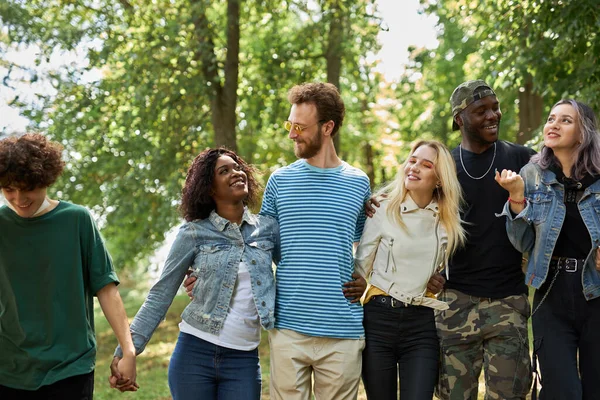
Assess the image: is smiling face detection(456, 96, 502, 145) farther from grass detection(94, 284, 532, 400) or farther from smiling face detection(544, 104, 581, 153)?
grass detection(94, 284, 532, 400)

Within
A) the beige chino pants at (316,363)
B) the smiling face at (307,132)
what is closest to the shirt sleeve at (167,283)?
the beige chino pants at (316,363)

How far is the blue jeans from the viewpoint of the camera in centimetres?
432

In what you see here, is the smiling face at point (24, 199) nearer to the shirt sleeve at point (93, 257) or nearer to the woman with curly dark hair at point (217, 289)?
the shirt sleeve at point (93, 257)

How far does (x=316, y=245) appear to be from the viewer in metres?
4.57

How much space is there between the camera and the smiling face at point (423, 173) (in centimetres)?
474

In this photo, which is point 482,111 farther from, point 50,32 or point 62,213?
point 50,32

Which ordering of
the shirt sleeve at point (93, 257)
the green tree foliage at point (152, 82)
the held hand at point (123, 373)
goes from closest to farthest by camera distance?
the shirt sleeve at point (93, 257), the held hand at point (123, 373), the green tree foliage at point (152, 82)

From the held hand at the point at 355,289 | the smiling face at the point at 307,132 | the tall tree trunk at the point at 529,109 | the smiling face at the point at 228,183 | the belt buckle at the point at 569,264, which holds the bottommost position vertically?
the held hand at the point at 355,289

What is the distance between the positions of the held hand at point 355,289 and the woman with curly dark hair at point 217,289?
0.42m

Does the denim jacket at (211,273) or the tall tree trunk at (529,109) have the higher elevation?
the tall tree trunk at (529,109)

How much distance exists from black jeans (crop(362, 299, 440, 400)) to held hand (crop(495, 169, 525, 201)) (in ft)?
2.75

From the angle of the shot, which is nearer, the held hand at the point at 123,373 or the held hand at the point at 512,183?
the held hand at the point at 123,373

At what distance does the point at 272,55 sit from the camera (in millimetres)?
14680

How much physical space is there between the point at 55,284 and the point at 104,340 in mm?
12592
